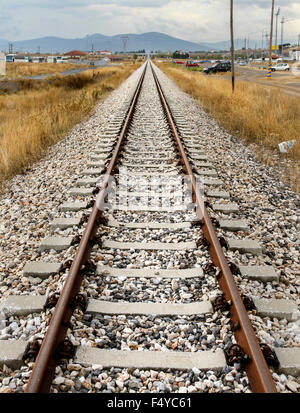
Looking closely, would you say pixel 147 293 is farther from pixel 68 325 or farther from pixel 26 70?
pixel 26 70

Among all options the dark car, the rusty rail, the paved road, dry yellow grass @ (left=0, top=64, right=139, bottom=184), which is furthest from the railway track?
the dark car

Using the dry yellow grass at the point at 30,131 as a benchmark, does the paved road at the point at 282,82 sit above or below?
above

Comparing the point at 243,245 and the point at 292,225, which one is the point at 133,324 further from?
the point at 292,225

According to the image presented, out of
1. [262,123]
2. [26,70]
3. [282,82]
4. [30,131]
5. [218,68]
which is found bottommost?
[30,131]

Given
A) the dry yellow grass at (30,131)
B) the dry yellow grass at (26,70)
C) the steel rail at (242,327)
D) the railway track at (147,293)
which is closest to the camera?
the steel rail at (242,327)

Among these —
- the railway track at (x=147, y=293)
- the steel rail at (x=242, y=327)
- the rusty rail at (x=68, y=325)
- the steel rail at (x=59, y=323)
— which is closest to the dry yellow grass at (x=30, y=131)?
the railway track at (x=147, y=293)

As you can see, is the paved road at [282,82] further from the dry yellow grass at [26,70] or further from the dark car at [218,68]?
the dry yellow grass at [26,70]

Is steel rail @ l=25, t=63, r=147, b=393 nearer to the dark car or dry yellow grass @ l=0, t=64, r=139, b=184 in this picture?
dry yellow grass @ l=0, t=64, r=139, b=184

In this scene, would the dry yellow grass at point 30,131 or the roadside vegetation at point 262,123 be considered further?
the roadside vegetation at point 262,123

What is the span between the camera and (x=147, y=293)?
320 cm

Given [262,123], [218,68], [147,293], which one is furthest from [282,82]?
[147,293]

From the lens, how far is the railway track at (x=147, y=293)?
2.49m

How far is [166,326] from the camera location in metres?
2.83
